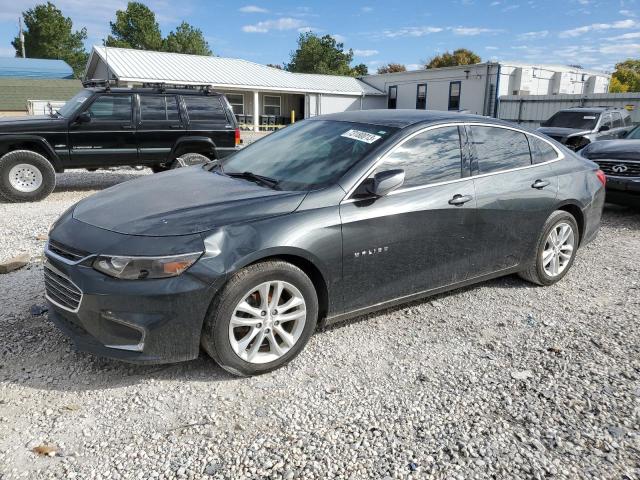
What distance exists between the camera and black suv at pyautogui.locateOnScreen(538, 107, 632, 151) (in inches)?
485

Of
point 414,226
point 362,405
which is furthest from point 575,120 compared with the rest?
point 362,405

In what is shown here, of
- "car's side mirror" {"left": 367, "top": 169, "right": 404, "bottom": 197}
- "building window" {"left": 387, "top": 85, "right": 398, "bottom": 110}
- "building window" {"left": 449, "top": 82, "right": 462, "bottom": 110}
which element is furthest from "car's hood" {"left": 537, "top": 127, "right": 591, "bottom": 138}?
"building window" {"left": 387, "top": 85, "right": 398, "bottom": 110}

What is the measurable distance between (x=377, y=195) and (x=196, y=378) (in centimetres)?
167

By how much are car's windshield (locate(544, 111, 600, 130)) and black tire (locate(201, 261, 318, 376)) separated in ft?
40.2

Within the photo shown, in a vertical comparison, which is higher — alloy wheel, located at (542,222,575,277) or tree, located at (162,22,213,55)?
tree, located at (162,22,213,55)

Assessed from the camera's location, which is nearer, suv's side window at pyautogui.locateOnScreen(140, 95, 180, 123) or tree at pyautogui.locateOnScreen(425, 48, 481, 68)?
suv's side window at pyautogui.locateOnScreen(140, 95, 180, 123)

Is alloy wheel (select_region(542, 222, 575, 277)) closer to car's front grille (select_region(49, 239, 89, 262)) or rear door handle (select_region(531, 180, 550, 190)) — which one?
rear door handle (select_region(531, 180, 550, 190))

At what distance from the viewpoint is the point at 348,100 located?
120ft

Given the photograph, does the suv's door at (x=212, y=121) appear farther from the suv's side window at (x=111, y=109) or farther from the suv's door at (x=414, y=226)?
the suv's door at (x=414, y=226)

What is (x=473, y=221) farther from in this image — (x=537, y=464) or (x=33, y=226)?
(x=33, y=226)

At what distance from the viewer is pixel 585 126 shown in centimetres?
1300

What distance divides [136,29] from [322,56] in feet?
70.6

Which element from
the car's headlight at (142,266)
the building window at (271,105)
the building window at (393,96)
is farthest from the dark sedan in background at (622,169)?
the building window at (393,96)

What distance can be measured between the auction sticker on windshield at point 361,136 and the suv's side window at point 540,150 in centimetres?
170
